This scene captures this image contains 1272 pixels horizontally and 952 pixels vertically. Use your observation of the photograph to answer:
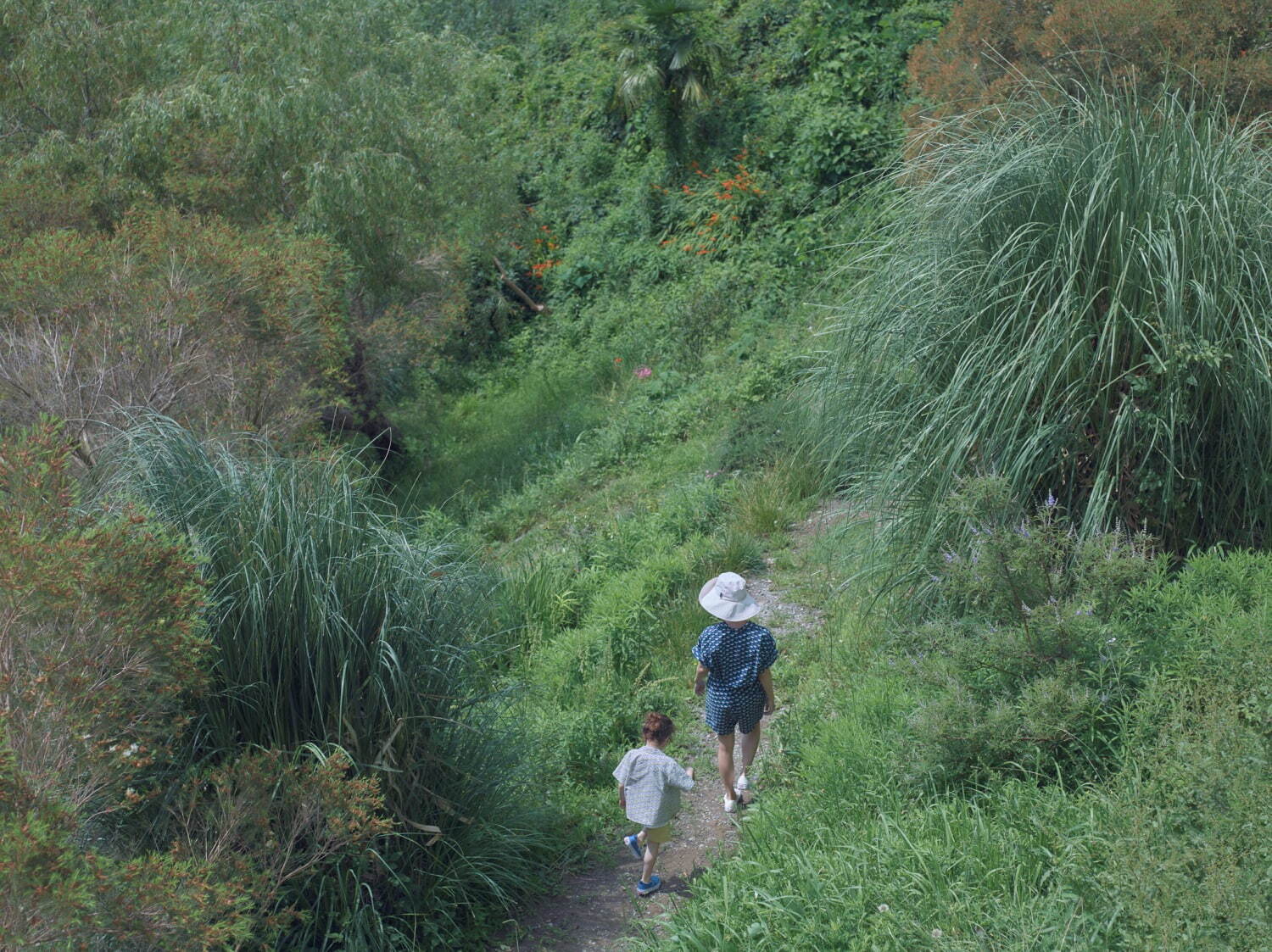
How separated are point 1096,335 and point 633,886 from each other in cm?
362

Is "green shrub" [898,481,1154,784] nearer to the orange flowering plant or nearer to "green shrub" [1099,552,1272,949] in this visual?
"green shrub" [1099,552,1272,949]

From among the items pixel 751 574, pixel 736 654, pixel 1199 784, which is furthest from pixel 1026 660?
pixel 751 574

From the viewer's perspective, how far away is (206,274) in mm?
9797

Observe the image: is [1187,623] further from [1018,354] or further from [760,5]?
[760,5]

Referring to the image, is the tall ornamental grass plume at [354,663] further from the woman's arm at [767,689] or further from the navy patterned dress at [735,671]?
the woman's arm at [767,689]

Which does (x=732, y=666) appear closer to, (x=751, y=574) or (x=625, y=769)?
(x=625, y=769)

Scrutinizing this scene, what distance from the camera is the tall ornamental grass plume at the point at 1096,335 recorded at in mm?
5688

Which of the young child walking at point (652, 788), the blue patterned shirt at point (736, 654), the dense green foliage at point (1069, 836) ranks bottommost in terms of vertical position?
the young child walking at point (652, 788)

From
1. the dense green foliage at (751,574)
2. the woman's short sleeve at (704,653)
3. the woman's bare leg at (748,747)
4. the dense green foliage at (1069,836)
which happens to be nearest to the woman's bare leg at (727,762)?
the woman's bare leg at (748,747)

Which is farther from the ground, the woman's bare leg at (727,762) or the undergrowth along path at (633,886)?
the woman's bare leg at (727,762)

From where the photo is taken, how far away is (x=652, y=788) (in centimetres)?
540

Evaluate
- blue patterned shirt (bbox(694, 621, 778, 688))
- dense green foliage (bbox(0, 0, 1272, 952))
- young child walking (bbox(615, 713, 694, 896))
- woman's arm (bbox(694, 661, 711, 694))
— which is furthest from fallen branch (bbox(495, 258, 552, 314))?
young child walking (bbox(615, 713, 694, 896))

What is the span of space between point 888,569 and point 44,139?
11822mm

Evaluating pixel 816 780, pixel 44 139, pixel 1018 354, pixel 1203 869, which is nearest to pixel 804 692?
pixel 816 780
